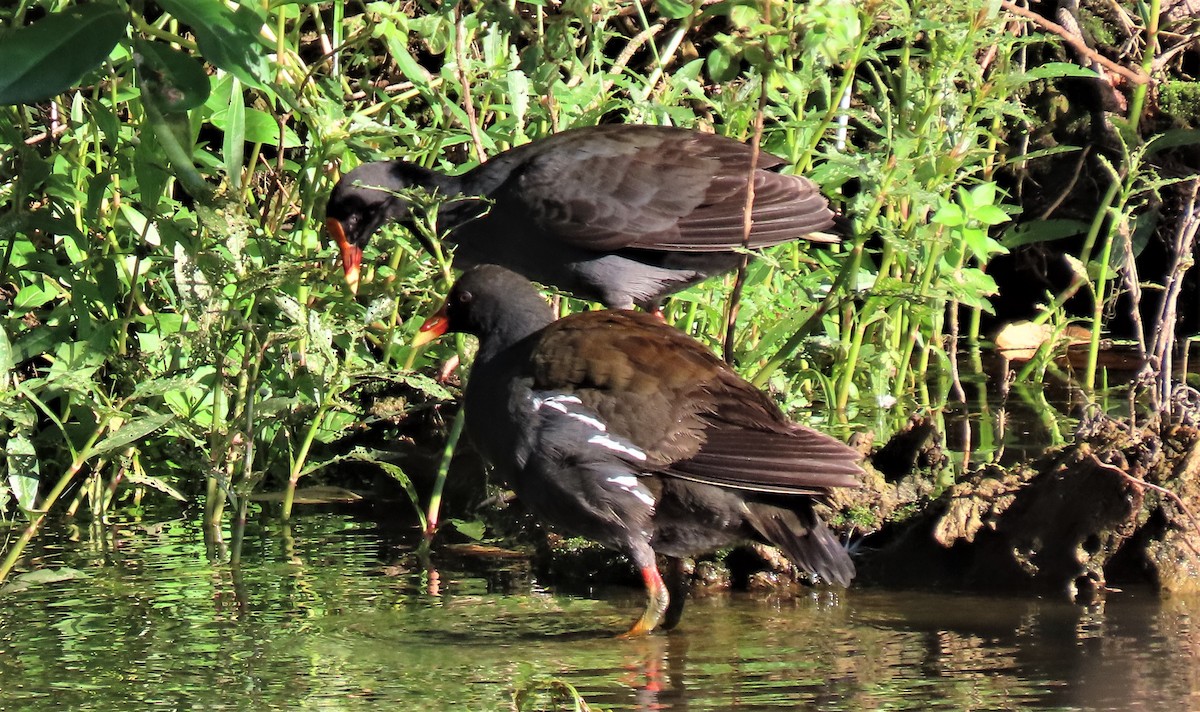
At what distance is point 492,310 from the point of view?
15.2 ft

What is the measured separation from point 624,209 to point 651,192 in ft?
0.37

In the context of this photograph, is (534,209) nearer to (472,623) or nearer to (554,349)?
(554,349)

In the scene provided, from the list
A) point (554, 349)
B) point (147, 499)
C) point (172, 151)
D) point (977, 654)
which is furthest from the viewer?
point (147, 499)

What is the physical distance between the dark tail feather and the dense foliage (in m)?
0.70

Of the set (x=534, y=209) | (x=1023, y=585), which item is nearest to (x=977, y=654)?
(x=1023, y=585)

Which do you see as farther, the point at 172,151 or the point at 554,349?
the point at 554,349

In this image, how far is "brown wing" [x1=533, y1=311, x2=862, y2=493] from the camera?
13.0 ft

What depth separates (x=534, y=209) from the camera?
5.59 m

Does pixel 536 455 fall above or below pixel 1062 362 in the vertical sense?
below

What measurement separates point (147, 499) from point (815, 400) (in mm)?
2284

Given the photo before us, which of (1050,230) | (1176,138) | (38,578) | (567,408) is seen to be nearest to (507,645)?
(567,408)

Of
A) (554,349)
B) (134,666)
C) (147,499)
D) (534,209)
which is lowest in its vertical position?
(134,666)

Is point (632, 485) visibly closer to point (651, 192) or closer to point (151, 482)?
point (151, 482)

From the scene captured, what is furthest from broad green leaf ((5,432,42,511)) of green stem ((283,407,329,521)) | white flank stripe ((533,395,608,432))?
white flank stripe ((533,395,608,432))
